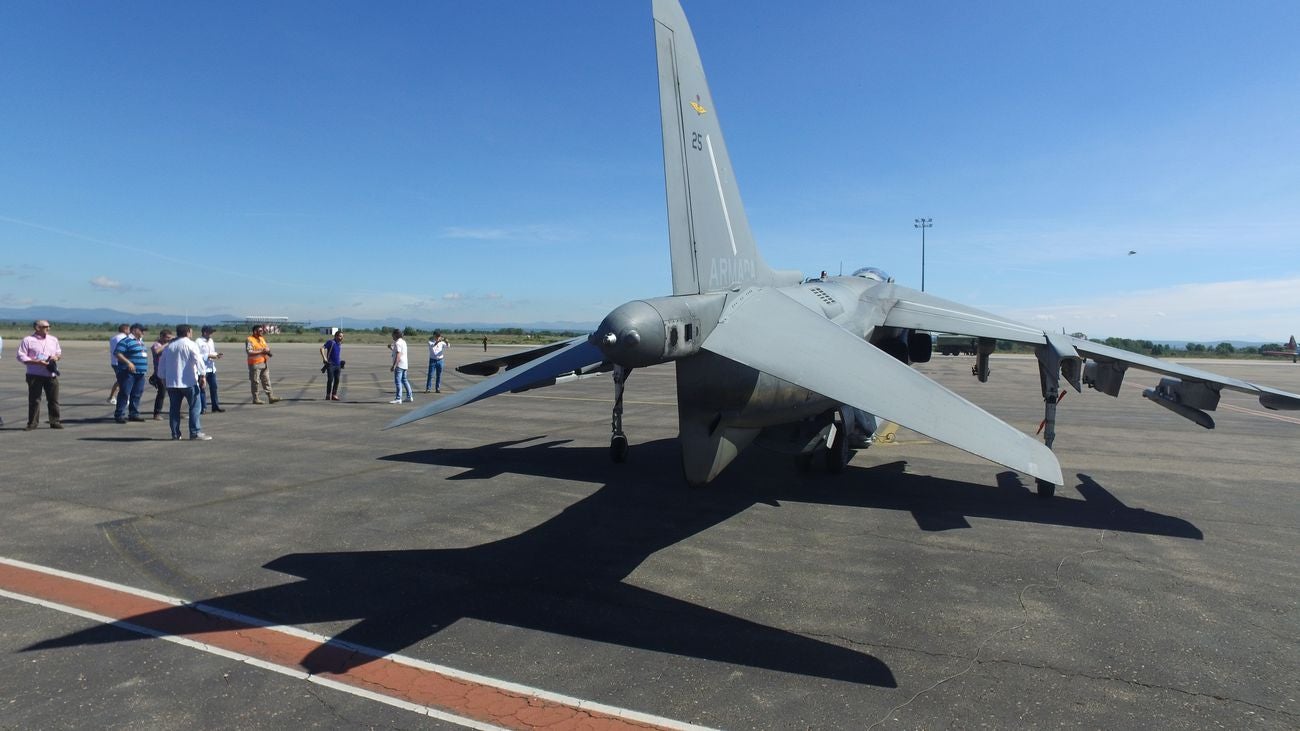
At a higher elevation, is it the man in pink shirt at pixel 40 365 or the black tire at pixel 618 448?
the man in pink shirt at pixel 40 365

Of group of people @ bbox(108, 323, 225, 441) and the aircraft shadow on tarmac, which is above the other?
group of people @ bbox(108, 323, 225, 441)

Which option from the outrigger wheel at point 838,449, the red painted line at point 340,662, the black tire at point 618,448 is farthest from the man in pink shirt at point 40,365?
the outrigger wheel at point 838,449

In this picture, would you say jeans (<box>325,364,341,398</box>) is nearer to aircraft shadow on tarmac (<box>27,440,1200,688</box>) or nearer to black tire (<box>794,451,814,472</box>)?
aircraft shadow on tarmac (<box>27,440,1200,688</box>)

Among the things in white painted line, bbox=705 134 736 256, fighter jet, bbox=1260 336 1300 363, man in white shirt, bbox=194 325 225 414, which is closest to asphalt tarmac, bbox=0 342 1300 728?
man in white shirt, bbox=194 325 225 414

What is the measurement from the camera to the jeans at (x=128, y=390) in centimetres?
1484

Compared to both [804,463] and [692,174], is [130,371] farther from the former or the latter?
[804,463]

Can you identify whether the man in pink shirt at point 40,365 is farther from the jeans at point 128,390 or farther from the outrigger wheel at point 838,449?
the outrigger wheel at point 838,449

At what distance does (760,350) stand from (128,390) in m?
17.4

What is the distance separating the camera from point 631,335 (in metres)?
4.91

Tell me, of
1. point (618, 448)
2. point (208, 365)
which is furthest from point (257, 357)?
point (618, 448)

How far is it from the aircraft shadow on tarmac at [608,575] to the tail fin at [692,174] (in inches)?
120

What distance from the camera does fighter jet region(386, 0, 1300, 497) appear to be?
4625mm

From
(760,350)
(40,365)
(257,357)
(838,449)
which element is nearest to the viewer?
(760,350)

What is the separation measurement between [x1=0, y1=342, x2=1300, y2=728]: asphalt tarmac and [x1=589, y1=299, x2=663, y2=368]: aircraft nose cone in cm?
213
